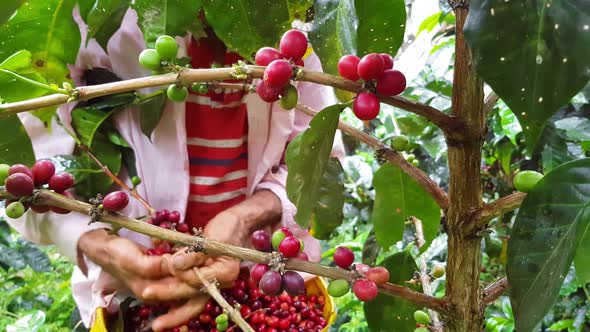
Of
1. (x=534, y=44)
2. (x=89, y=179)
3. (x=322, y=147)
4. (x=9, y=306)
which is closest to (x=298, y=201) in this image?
(x=322, y=147)

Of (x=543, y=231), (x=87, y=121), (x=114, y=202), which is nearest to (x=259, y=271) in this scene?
(x=114, y=202)

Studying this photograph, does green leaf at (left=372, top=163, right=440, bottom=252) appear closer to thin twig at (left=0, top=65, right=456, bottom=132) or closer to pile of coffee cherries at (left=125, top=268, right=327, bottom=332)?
thin twig at (left=0, top=65, right=456, bottom=132)

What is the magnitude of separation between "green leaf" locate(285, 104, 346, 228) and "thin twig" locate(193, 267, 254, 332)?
195 millimetres

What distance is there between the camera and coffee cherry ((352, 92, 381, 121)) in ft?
1.31

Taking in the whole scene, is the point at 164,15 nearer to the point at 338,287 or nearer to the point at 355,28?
the point at 355,28

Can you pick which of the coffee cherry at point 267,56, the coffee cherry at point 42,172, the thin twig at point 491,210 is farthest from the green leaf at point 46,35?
the thin twig at point 491,210

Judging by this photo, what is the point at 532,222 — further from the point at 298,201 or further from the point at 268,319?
the point at 268,319

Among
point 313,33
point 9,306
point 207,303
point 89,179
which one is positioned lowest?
point 9,306

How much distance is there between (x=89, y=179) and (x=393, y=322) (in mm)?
609

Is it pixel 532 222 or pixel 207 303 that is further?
pixel 207 303

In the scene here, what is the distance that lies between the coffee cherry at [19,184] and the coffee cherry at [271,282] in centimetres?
23

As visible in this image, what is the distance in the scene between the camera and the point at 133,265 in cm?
88

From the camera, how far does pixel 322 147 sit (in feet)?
1.58

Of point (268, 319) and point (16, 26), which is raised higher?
point (16, 26)
